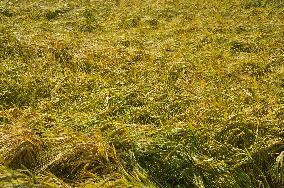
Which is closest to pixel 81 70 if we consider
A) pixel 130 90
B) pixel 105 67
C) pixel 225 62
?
pixel 105 67

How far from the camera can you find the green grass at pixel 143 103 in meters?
3.01

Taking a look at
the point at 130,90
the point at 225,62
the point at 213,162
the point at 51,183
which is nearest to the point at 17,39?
the point at 130,90

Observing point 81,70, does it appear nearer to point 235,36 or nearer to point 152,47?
point 152,47

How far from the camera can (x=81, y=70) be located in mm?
4949

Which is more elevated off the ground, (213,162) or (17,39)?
(17,39)

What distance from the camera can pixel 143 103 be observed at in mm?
3986

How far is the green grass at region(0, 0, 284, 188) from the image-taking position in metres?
3.01

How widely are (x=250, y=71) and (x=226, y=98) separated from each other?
1.00 meters

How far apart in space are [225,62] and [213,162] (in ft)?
7.77

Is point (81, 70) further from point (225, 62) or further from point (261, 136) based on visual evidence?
point (261, 136)

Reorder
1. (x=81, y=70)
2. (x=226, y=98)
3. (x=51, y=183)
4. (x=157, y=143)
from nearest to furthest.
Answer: (x=51, y=183), (x=157, y=143), (x=226, y=98), (x=81, y=70)

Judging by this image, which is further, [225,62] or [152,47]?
[152,47]

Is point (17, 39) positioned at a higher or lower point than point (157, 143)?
higher

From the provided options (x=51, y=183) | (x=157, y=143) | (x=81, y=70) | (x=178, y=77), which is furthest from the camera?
(x=81, y=70)
